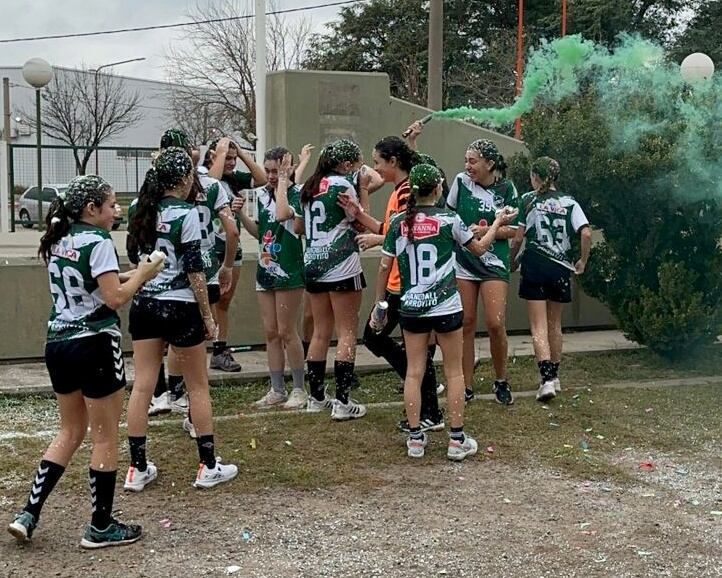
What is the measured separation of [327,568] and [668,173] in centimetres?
507

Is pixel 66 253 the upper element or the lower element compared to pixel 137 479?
upper

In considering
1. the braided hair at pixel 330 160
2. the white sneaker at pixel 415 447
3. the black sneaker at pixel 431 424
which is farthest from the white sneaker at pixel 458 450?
the braided hair at pixel 330 160

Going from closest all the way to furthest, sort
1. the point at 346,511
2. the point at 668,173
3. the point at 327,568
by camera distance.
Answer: the point at 327,568 → the point at 346,511 → the point at 668,173

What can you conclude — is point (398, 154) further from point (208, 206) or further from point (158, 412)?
point (158, 412)

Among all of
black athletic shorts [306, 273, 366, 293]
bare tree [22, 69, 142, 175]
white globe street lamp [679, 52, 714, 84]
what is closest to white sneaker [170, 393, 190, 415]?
black athletic shorts [306, 273, 366, 293]

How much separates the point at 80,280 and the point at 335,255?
7.54ft

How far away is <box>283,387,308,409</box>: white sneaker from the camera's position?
653 cm

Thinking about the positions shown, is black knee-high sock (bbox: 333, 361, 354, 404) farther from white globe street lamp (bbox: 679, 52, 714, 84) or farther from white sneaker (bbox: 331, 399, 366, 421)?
white globe street lamp (bbox: 679, 52, 714, 84)

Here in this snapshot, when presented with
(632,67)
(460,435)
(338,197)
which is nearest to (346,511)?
(460,435)

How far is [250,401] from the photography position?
6.90m

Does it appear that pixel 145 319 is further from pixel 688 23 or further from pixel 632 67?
pixel 688 23

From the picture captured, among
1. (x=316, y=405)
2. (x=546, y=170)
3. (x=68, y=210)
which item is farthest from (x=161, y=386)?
(x=546, y=170)

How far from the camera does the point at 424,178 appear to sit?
5137 mm

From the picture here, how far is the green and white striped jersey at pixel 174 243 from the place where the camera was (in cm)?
466
